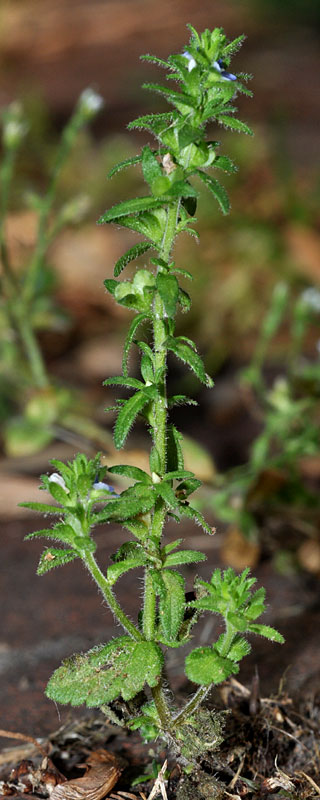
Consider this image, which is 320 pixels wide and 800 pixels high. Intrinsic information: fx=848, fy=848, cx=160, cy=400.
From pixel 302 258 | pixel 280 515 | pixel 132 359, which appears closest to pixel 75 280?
pixel 132 359

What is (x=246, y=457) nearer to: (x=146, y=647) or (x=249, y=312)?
(x=249, y=312)

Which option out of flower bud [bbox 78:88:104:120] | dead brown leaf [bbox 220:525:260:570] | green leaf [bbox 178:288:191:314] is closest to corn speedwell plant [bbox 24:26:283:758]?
green leaf [bbox 178:288:191:314]

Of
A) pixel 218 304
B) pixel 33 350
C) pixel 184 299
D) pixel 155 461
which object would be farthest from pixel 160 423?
pixel 218 304

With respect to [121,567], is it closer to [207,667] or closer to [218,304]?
[207,667]

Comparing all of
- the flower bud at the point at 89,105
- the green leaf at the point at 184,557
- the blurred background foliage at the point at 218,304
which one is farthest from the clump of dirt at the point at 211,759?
the flower bud at the point at 89,105

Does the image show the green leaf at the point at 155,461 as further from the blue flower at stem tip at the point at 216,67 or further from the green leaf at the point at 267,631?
the blue flower at stem tip at the point at 216,67
